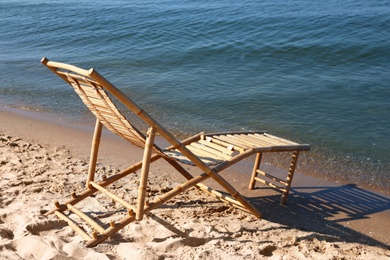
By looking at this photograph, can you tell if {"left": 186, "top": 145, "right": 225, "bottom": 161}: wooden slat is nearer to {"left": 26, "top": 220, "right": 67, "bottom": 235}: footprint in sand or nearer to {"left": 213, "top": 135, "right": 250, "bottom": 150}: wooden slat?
{"left": 213, "top": 135, "right": 250, "bottom": 150}: wooden slat

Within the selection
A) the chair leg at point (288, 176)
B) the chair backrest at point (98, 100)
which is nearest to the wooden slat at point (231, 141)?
the chair leg at point (288, 176)

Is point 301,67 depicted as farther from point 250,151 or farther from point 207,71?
point 250,151

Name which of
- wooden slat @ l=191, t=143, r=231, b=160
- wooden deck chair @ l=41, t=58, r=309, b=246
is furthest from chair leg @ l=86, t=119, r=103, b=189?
wooden slat @ l=191, t=143, r=231, b=160

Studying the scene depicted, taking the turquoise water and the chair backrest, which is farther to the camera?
the turquoise water

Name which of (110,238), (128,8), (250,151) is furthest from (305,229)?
(128,8)

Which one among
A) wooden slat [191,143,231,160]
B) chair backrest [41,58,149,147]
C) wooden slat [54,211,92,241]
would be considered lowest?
wooden slat [54,211,92,241]

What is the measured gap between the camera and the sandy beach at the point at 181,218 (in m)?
3.64

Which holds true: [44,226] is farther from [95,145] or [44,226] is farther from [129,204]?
[95,145]

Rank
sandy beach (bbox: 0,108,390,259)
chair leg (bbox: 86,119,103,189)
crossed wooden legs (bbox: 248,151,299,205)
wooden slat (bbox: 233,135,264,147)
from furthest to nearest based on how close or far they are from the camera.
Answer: crossed wooden legs (bbox: 248,151,299,205)
wooden slat (bbox: 233,135,264,147)
chair leg (bbox: 86,119,103,189)
sandy beach (bbox: 0,108,390,259)

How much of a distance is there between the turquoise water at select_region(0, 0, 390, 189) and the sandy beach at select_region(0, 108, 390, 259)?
3.07ft

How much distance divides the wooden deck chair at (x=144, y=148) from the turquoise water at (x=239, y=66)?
5.18 ft

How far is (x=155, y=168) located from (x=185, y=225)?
5.12 feet

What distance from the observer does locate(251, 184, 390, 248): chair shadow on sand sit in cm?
443

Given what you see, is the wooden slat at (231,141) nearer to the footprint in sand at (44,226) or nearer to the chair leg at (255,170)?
the chair leg at (255,170)
